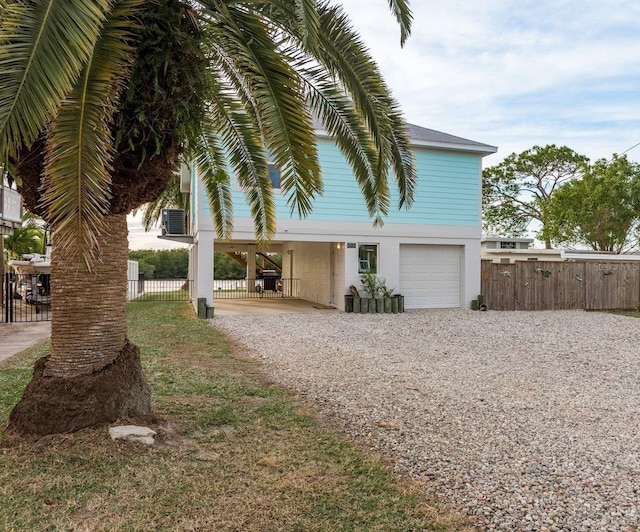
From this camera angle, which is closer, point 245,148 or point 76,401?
point 76,401

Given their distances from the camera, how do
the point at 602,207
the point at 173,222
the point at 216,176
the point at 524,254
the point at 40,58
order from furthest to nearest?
the point at 602,207 < the point at 524,254 < the point at 173,222 < the point at 216,176 < the point at 40,58

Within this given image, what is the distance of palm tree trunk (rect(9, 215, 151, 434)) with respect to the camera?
4.08 metres

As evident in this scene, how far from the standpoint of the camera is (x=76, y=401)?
13.5 ft

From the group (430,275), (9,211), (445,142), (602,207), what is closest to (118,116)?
(445,142)

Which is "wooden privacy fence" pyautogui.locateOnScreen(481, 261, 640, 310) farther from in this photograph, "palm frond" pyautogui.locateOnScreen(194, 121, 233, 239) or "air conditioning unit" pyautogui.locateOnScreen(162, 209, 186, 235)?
"palm frond" pyautogui.locateOnScreen(194, 121, 233, 239)

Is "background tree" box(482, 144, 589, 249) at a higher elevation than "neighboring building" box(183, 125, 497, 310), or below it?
higher

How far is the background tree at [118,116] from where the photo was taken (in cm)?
276

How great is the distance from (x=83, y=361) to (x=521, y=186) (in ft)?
108

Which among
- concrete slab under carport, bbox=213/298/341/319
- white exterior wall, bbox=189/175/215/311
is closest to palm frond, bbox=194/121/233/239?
white exterior wall, bbox=189/175/215/311

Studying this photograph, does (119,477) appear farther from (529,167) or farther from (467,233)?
(529,167)

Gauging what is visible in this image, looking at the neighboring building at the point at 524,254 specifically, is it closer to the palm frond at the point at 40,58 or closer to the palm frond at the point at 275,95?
the palm frond at the point at 275,95

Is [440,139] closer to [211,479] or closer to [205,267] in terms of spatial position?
[205,267]

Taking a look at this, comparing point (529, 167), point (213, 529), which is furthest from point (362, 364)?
point (529, 167)

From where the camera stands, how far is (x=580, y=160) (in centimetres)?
3073
